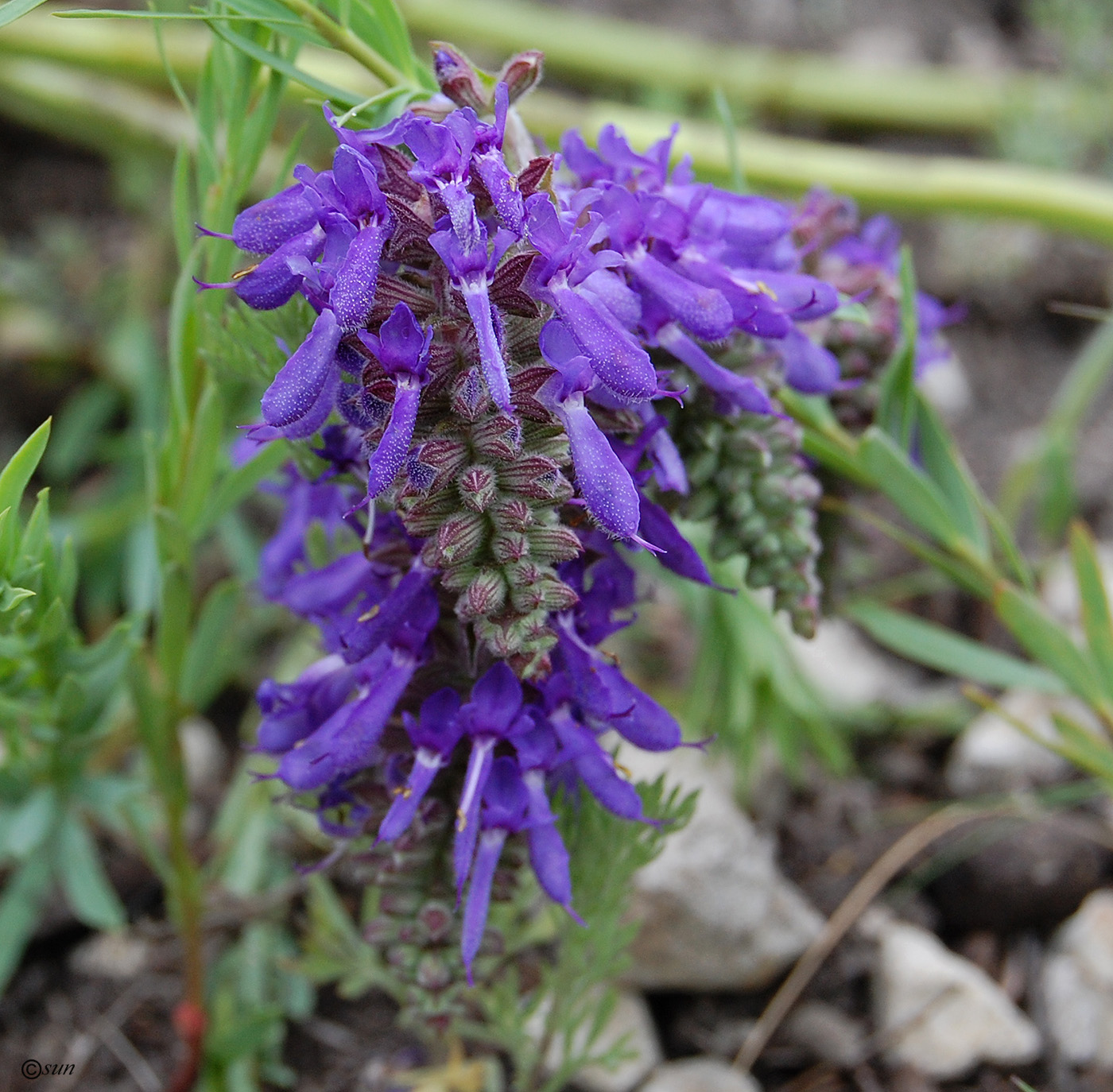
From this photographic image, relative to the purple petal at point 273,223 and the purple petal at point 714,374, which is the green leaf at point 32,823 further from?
the purple petal at point 714,374

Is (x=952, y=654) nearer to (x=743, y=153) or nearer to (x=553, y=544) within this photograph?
(x=553, y=544)

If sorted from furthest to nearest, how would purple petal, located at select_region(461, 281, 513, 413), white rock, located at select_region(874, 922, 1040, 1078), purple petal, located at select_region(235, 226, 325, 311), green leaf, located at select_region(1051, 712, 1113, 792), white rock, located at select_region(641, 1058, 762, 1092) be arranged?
white rock, located at select_region(874, 922, 1040, 1078) → white rock, located at select_region(641, 1058, 762, 1092) → green leaf, located at select_region(1051, 712, 1113, 792) → purple petal, located at select_region(235, 226, 325, 311) → purple petal, located at select_region(461, 281, 513, 413)

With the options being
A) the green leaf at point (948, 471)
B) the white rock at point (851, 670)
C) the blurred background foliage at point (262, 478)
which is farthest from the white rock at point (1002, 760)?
the green leaf at point (948, 471)

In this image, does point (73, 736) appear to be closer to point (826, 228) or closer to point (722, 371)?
point (722, 371)

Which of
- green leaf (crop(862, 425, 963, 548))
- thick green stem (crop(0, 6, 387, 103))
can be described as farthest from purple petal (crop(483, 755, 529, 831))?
thick green stem (crop(0, 6, 387, 103))

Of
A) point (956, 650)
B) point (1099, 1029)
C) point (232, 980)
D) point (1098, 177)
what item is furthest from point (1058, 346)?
point (232, 980)

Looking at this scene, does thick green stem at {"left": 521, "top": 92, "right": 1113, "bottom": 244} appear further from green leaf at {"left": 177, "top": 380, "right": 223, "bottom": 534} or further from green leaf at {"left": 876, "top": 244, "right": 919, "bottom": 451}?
green leaf at {"left": 177, "top": 380, "right": 223, "bottom": 534}

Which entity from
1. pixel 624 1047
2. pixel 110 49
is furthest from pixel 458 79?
pixel 110 49
